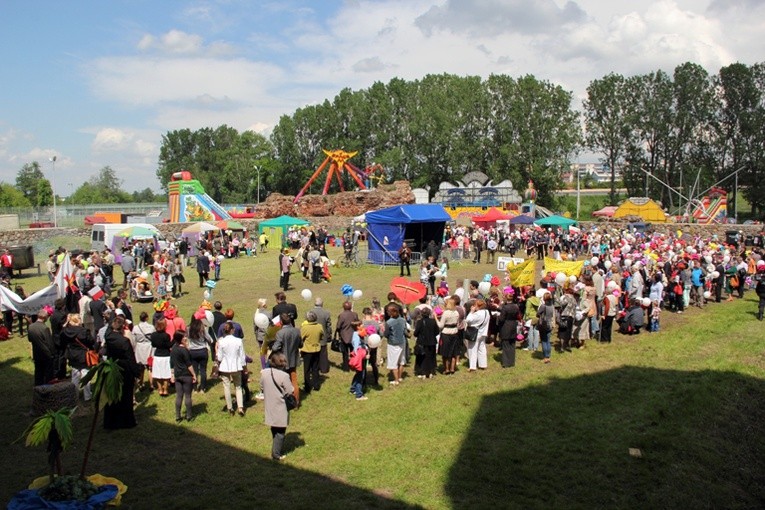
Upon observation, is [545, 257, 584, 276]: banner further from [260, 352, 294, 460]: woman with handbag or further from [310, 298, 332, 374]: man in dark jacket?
[260, 352, 294, 460]: woman with handbag

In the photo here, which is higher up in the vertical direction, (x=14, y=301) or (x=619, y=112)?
(x=619, y=112)

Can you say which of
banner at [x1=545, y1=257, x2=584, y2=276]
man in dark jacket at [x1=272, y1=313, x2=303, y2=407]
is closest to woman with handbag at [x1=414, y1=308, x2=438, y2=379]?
man in dark jacket at [x1=272, y1=313, x2=303, y2=407]

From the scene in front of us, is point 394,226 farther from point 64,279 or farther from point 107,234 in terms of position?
point 64,279

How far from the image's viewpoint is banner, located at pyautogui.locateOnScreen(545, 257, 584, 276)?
15734 millimetres

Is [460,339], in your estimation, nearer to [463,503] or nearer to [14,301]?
[463,503]

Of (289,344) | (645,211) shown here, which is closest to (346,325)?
(289,344)

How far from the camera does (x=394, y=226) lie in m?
25.2

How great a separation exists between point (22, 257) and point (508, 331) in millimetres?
20769

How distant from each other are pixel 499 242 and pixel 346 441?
82.6 ft

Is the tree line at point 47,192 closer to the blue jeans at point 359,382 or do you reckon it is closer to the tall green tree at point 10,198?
the tall green tree at point 10,198

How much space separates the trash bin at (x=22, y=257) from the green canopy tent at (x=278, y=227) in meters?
11.8

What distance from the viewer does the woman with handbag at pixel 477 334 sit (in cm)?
1104

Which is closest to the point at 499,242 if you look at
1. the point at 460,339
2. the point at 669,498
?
the point at 460,339

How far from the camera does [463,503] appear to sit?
21.6 feet
